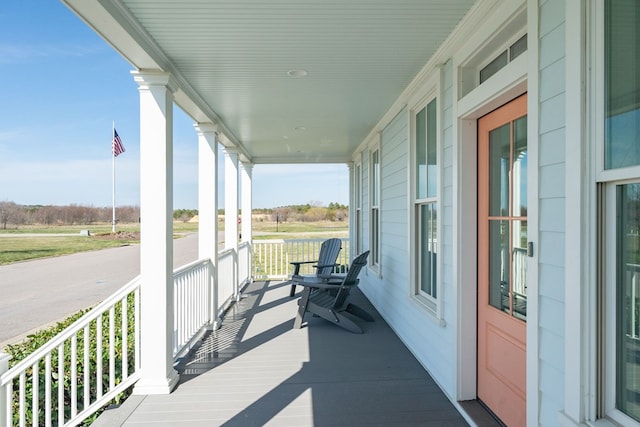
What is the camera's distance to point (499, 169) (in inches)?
95.1

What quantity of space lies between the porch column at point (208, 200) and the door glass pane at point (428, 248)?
2.51m

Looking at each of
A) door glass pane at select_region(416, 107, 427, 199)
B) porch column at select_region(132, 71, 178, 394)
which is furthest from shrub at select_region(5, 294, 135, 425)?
door glass pane at select_region(416, 107, 427, 199)

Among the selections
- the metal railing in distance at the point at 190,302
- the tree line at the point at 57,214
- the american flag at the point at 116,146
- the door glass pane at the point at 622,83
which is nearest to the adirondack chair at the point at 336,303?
the metal railing in distance at the point at 190,302

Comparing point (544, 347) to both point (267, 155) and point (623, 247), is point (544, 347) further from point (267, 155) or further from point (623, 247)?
point (267, 155)

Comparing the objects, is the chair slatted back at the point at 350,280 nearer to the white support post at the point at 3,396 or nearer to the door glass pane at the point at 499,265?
the door glass pane at the point at 499,265

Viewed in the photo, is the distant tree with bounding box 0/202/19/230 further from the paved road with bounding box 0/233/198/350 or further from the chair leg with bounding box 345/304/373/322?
the chair leg with bounding box 345/304/373/322

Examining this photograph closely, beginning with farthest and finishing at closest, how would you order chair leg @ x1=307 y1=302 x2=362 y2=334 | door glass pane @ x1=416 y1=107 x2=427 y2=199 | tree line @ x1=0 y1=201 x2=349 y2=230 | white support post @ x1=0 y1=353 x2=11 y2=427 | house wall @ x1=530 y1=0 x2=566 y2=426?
tree line @ x1=0 y1=201 x2=349 y2=230
chair leg @ x1=307 y1=302 x2=362 y2=334
door glass pane @ x1=416 y1=107 x2=427 y2=199
white support post @ x1=0 y1=353 x2=11 y2=427
house wall @ x1=530 y1=0 x2=566 y2=426

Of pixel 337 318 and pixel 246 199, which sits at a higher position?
pixel 246 199

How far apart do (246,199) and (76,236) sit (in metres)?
22.3

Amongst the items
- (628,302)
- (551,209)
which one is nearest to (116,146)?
(551,209)

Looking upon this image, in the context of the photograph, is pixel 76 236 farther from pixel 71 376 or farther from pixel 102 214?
pixel 71 376

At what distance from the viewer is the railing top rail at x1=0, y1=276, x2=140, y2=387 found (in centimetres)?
204

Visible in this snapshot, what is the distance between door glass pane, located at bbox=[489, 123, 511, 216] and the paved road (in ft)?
23.5

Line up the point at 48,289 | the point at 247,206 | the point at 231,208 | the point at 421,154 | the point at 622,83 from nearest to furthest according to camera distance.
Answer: the point at 622,83 → the point at 421,154 → the point at 231,208 → the point at 247,206 → the point at 48,289
